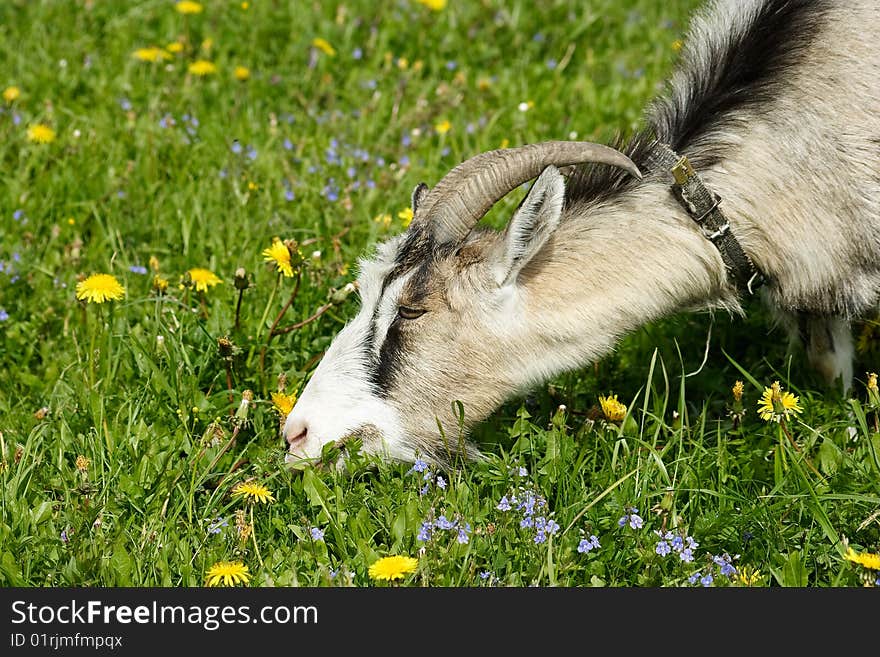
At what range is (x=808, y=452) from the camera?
4469 mm

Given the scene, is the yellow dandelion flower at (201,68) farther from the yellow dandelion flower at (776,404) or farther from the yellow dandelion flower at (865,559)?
the yellow dandelion flower at (865,559)

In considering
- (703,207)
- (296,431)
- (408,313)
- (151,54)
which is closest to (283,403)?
(296,431)

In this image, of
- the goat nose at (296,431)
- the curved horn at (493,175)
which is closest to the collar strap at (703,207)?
the curved horn at (493,175)

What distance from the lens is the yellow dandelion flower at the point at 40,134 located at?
20.3ft

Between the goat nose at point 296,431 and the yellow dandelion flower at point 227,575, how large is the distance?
0.59 metres

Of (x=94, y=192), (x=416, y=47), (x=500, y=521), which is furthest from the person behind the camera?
(x=416, y=47)

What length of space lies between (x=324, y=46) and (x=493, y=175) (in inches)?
138

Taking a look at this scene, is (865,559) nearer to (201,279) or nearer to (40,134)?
(201,279)

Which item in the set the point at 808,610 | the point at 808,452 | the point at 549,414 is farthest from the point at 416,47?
the point at 808,610

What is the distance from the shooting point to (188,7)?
7273 millimetres

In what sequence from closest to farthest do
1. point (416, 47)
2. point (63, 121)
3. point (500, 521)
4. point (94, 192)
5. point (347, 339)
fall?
point (500, 521) < point (347, 339) < point (94, 192) < point (63, 121) < point (416, 47)

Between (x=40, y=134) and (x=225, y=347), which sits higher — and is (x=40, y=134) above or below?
above

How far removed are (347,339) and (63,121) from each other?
3.12 meters

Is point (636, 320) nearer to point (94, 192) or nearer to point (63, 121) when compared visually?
point (94, 192)
